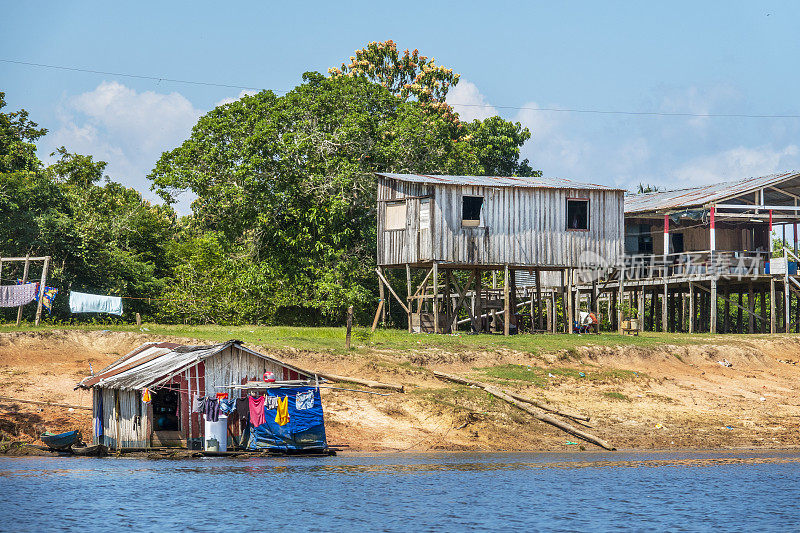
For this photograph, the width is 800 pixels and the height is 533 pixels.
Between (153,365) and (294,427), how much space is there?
182 inches

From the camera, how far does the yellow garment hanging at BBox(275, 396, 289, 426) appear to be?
29.8 meters

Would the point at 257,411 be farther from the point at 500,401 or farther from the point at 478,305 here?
the point at 478,305

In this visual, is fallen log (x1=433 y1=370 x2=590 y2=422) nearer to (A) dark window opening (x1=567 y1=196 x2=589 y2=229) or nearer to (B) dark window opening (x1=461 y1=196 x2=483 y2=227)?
(B) dark window opening (x1=461 y1=196 x2=483 y2=227)

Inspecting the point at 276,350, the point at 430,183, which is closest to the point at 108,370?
the point at 276,350

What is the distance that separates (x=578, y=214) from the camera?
4669 centimetres

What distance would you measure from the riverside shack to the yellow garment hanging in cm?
4

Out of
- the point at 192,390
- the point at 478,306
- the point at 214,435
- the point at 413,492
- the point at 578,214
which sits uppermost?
the point at 578,214

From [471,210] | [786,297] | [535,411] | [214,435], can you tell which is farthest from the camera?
[786,297]

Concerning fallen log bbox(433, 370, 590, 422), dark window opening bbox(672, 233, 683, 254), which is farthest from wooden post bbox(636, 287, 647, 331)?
fallen log bbox(433, 370, 590, 422)

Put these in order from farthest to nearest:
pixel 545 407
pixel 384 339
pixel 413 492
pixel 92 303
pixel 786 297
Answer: pixel 786 297, pixel 92 303, pixel 384 339, pixel 545 407, pixel 413 492

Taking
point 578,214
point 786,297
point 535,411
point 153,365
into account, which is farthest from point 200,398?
point 786,297

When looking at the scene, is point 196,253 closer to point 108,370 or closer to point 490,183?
point 490,183

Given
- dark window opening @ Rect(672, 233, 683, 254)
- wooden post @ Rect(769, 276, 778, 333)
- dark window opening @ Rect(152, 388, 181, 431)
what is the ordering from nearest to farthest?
dark window opening @ Rect(152, 388, 181, 431) → wooden post @ Rect(769, 276, 778, 333) → dark window opening @ Rect(672, 233, 683, 254)

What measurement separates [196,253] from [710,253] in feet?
92.8
